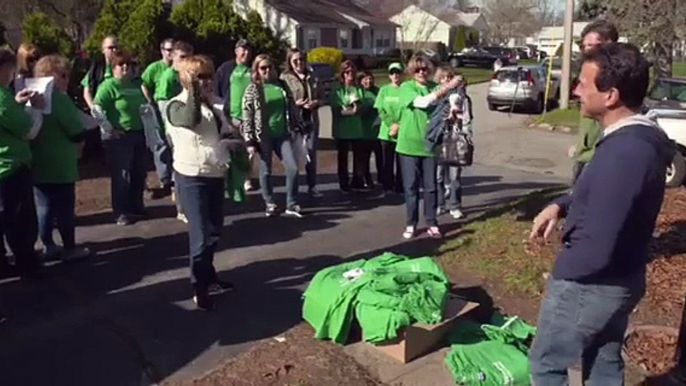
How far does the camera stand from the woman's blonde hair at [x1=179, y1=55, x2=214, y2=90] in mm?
5117

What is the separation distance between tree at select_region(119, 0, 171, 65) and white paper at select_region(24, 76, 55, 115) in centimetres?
696

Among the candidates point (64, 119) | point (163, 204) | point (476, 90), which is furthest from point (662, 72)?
point (64, 119)

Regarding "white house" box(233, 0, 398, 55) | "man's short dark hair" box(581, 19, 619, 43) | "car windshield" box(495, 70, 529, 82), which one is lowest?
"car windshield" box(495, 70, 529, 82)

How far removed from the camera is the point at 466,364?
4492 mm

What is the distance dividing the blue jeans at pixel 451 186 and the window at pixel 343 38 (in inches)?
1659

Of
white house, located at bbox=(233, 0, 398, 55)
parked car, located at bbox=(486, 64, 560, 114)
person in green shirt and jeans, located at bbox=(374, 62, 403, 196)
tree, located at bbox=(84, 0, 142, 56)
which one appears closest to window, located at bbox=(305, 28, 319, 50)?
white house, located at bbox=(233, 0, 398, 55)

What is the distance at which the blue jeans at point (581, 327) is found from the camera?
3.15 m

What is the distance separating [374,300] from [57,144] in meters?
3.23

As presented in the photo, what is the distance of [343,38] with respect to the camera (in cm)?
5103

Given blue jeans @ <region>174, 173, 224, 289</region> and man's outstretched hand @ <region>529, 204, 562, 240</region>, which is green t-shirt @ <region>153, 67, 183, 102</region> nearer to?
blue jeans @ <region>174, 173, 224, 289</region>

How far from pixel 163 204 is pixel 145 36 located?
16.9 feet

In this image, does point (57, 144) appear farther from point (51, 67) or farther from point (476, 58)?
point (476, 58)

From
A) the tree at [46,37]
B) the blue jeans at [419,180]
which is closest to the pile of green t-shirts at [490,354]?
the blue jeans at [419,180]

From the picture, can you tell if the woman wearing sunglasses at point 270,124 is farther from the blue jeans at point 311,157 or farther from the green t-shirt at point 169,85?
the green t-shirt at point 169,85
